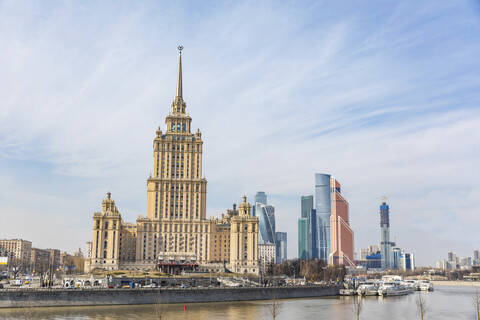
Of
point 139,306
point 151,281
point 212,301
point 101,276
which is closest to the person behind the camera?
point 139,306

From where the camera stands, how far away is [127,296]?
467ft

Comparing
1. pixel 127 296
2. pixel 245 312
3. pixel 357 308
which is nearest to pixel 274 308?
pixel 245 312

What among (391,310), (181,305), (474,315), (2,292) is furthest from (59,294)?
(474,315)

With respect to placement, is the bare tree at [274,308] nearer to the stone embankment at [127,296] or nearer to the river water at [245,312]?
the river water at [245,312]

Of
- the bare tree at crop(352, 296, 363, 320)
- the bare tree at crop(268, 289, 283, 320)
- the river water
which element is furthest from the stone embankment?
the bare tree at crop(352, 296, 363, 320)

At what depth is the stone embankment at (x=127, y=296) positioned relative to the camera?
129875mm

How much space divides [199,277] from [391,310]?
74453 mm

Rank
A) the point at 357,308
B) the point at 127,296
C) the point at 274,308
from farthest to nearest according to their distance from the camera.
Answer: the point at 127,296, the point at 357,308, the point at 274,308

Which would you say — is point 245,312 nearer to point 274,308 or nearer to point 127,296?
point 274,308

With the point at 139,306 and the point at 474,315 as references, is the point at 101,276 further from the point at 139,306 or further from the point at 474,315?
the point at 474,315

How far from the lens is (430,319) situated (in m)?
122

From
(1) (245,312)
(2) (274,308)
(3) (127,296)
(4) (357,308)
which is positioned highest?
(2) (274,308)

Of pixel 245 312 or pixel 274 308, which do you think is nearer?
pixel 274 308

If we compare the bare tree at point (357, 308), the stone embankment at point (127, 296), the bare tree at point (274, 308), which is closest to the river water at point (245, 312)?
the bare tree at point (274, 308)
